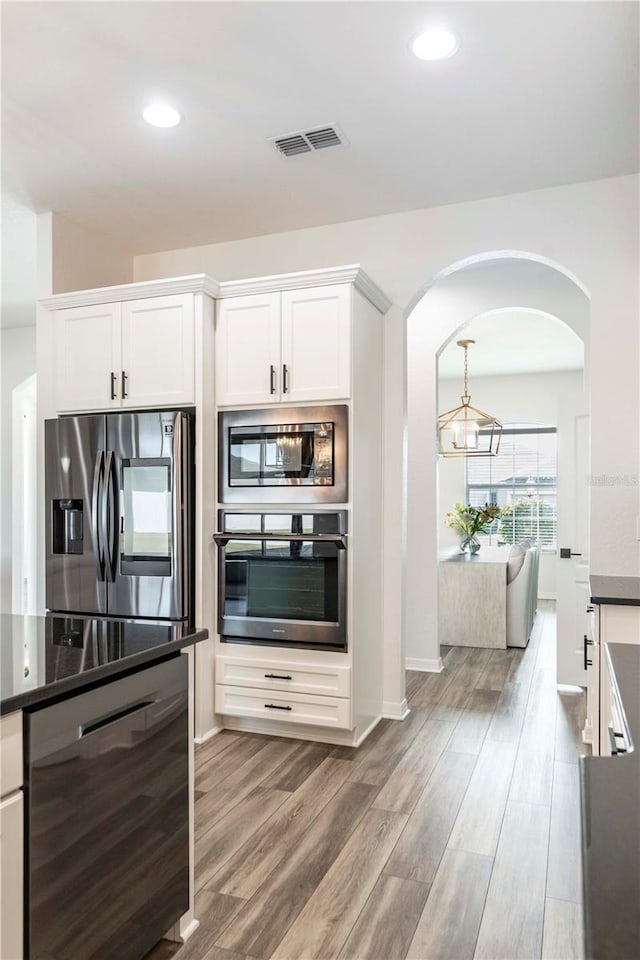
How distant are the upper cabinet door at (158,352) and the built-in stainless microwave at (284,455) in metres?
0.29

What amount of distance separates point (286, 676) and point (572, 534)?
2111 mm

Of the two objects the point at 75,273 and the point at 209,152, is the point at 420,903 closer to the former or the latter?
the point at 209,152

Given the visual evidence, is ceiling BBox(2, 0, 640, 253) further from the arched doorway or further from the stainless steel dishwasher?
the stainless steel dishwasher

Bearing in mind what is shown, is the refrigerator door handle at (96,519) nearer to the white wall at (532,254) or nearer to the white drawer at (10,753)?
the white wall at (532,254)

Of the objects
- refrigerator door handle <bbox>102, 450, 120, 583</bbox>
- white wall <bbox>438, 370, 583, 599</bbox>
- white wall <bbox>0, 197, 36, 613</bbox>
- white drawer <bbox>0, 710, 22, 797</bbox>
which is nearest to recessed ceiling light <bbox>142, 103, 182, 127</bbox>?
refrigerator door handle <bbox>102, 450, 120, 583</bbox>

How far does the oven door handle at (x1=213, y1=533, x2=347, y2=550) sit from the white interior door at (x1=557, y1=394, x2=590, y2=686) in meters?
1.71

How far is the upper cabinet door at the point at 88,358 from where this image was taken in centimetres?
376

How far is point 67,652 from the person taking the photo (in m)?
1.71

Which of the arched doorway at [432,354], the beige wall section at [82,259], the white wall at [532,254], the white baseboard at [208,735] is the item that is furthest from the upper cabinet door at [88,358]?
the arched doorway at [432,354]

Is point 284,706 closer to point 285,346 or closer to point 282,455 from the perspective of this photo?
point 282,455

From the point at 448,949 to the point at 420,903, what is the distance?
0.73ft

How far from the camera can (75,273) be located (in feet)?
13.6

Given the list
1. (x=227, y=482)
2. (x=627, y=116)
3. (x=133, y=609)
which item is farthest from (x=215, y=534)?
(x=627, y=116)


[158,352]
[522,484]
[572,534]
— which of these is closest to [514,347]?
[522,484]
